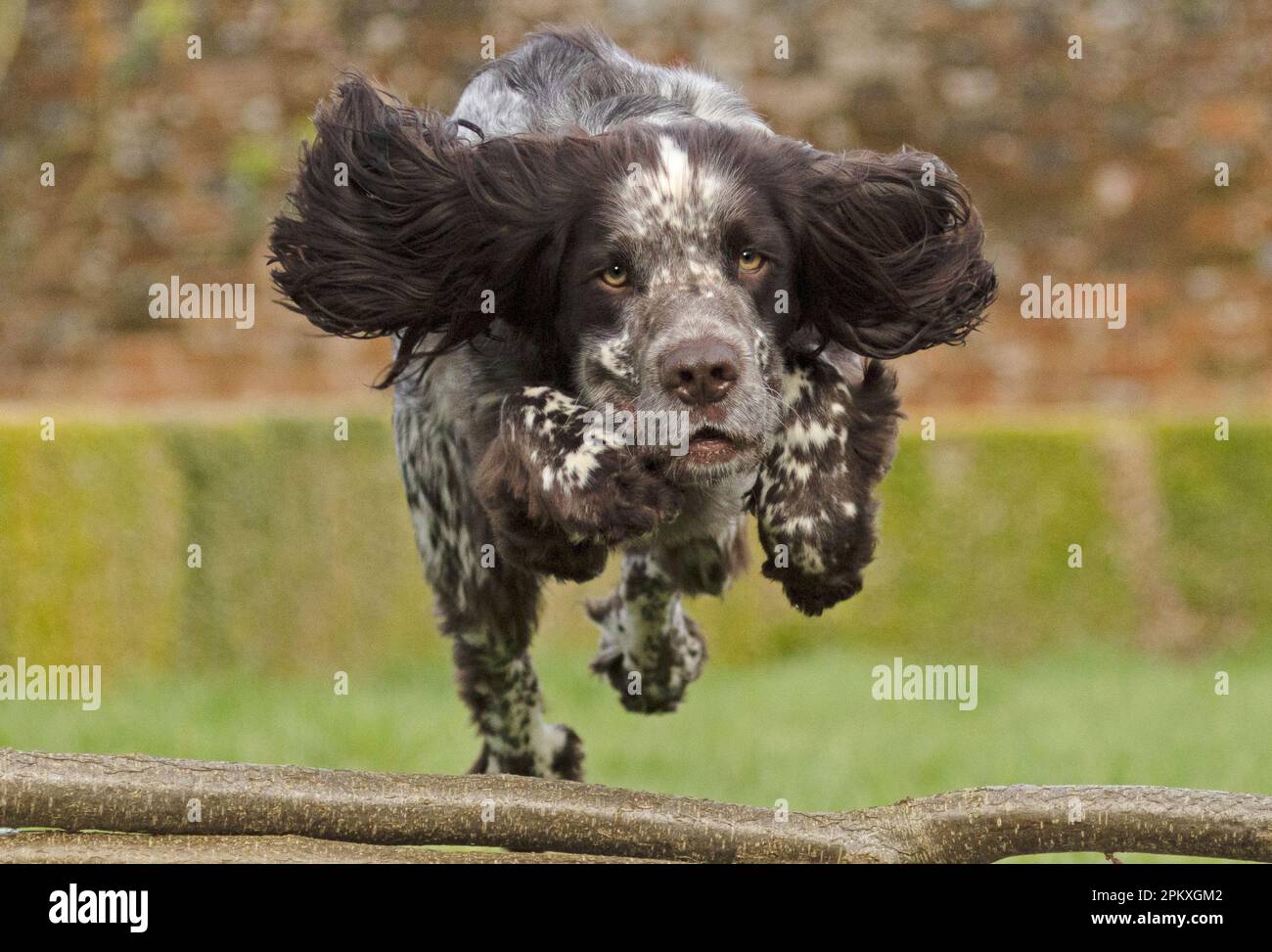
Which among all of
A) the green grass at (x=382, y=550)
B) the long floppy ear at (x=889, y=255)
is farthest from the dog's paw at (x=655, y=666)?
the green grass at (x=382, y=550)

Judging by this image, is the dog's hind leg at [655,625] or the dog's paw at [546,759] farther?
the dog's paw at [546,759]

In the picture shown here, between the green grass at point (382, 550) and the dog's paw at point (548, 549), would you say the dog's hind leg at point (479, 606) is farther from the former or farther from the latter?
the green grass at point (382, 550)

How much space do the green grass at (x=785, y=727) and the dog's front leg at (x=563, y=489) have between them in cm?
233

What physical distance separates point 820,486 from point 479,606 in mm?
1376

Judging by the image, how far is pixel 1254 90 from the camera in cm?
1261

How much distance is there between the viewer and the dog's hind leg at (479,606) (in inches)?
204

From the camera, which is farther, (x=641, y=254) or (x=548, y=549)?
(x=641, y=254)

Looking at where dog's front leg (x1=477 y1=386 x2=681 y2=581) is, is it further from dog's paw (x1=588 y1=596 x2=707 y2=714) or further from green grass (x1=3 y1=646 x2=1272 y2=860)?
green grass (x1=3 y1=646 x2=1272 y2=860)

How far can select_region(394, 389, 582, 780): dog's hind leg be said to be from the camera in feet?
17.0

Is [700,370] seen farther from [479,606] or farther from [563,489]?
[479,606]

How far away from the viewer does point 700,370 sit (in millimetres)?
3973

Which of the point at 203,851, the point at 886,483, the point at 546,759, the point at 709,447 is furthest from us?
the point at 886,483

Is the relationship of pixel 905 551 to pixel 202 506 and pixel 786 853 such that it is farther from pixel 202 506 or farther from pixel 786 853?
pixel 786 853

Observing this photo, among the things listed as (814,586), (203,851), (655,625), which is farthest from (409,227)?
(203,851)
